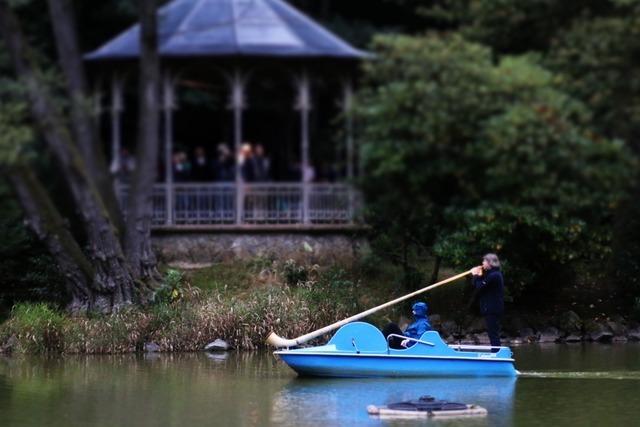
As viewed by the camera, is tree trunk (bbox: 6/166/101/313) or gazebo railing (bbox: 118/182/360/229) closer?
tree trunk (bbox: 6/166/101/313)

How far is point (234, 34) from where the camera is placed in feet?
101

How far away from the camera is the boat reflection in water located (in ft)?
53.1

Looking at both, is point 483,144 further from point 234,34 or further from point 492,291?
point 234,34

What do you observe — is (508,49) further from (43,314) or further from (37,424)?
(37,424)

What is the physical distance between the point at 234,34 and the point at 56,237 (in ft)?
24.5

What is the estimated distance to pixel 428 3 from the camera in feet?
128

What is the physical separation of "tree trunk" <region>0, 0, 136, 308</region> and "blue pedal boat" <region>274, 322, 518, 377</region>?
6.55m

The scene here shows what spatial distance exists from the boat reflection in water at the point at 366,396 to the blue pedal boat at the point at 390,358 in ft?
0.42

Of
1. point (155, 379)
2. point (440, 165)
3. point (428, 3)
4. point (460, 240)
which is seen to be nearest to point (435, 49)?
point (440, 165)

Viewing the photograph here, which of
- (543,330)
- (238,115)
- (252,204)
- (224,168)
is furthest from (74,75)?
(543,330)

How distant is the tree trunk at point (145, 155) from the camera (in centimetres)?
2548

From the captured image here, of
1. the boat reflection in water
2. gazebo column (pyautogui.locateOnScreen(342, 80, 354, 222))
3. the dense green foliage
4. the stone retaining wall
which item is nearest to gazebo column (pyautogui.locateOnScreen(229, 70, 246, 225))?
the stone retaining wall

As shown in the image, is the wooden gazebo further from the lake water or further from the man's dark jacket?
the man's dark jacket

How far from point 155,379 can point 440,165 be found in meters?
5.87
